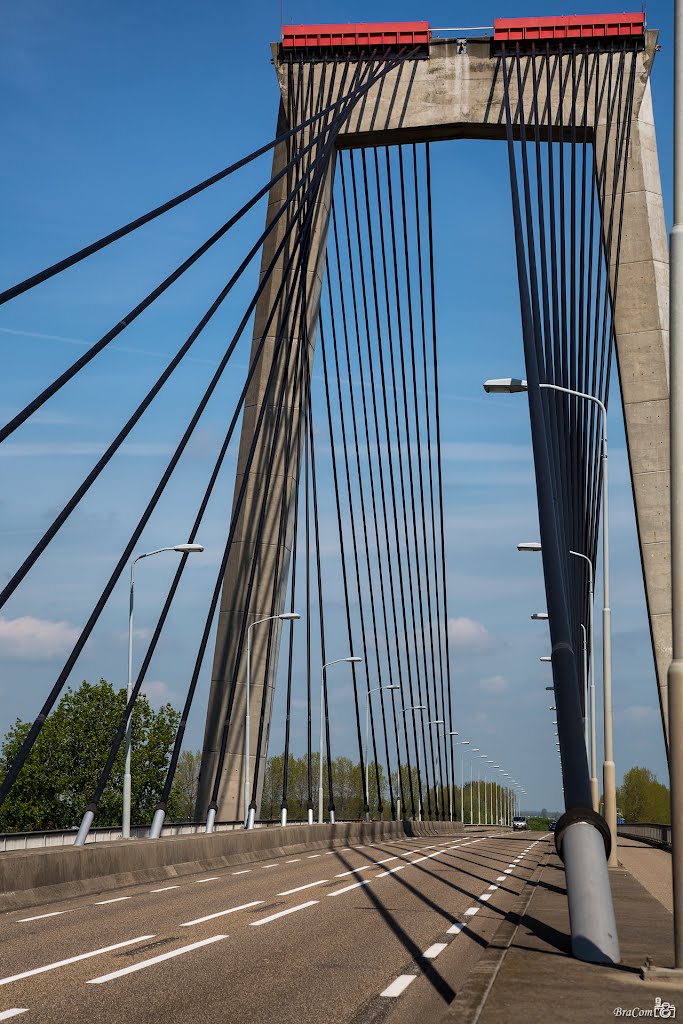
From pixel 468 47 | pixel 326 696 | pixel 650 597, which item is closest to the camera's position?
pixel 650 597

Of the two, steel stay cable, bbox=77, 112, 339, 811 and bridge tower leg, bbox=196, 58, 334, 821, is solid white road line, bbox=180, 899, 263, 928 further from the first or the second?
bridge tower leg, bbox=196, 58, 334, 821

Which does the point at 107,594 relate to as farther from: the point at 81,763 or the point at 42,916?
the point at 81,763

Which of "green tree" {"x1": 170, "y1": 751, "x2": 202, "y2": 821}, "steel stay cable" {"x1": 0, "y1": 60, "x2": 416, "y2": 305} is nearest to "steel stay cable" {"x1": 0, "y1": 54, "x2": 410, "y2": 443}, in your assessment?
"steel stay cable" {"x1": 0, "y1": 60, "x2": 416, "y2": 305}

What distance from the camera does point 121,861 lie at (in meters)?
21.5

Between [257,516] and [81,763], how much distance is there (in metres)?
62.9

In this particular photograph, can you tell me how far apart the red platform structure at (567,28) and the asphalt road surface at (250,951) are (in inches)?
765

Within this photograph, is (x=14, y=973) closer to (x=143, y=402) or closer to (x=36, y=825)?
(x=143, y=402)

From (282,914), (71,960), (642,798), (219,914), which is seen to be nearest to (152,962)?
(71,960)

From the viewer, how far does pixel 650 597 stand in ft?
95.9

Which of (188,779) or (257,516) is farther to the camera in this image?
(188,779)

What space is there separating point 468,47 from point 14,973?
25890 millimetres

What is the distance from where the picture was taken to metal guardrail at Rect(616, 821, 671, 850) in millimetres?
47406

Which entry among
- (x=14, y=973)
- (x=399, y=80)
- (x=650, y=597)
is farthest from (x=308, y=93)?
(x=14, y=973)

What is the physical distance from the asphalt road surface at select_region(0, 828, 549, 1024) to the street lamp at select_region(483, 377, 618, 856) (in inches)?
234
